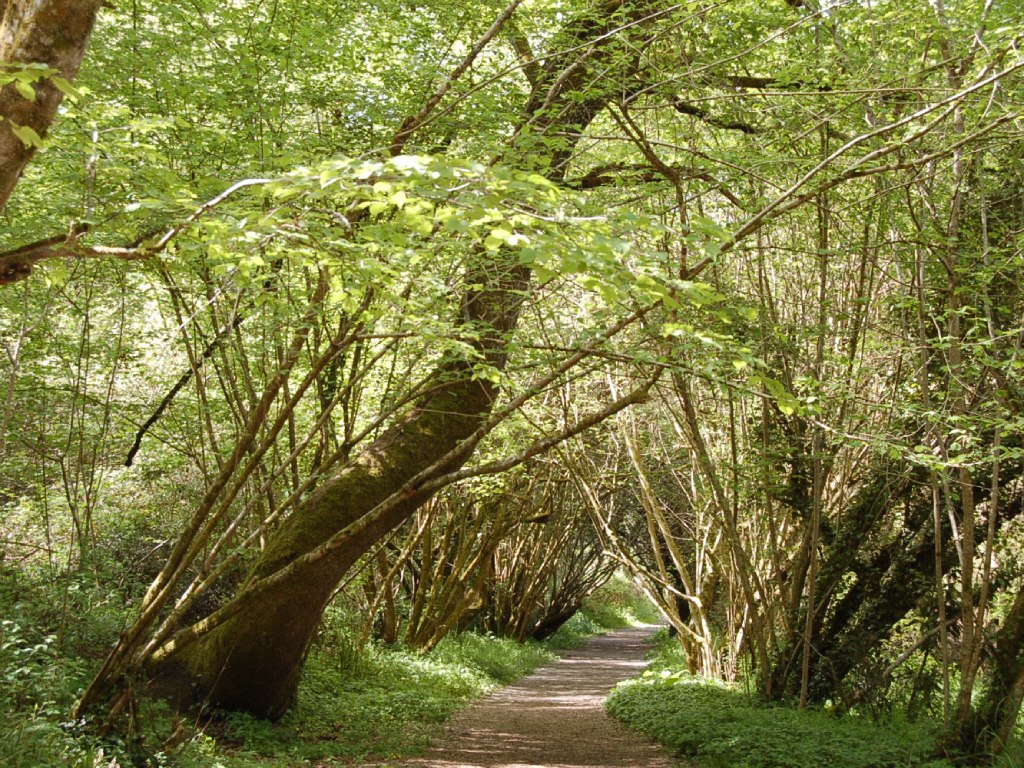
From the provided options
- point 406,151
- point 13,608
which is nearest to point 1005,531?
point 406,151

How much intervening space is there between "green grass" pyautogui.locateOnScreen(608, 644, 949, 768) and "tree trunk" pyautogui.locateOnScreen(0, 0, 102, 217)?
6.26m

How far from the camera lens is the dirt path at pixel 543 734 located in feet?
24.8

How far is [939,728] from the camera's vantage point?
645 cm

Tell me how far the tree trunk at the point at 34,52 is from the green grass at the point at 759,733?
626cm

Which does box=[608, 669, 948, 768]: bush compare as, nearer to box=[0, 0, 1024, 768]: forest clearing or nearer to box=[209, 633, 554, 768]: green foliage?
box=[0, 0, 1024, 768]: forest clearing

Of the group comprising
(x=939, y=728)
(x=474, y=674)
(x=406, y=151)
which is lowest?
(x=474, y=674)

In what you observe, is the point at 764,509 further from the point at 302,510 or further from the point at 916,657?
the point at 302,510

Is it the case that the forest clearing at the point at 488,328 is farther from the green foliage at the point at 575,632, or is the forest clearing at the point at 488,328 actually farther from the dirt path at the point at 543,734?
the green foliage at the point at 575,632

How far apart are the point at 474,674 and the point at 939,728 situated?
7920mm

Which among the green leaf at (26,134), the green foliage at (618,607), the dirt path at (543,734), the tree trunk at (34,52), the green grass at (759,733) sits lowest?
the green foliage at (618,607)

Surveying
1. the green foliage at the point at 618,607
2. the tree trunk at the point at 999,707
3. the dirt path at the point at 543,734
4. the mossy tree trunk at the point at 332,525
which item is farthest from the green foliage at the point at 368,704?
the green foliage at the point at 618,607

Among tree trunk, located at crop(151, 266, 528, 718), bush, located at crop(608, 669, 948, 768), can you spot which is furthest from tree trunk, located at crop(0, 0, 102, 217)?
bush, located at crop(608, 669, 948, 768)

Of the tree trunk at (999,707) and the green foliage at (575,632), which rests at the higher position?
the tree trunk at (999,707)

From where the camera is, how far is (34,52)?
103 inches
